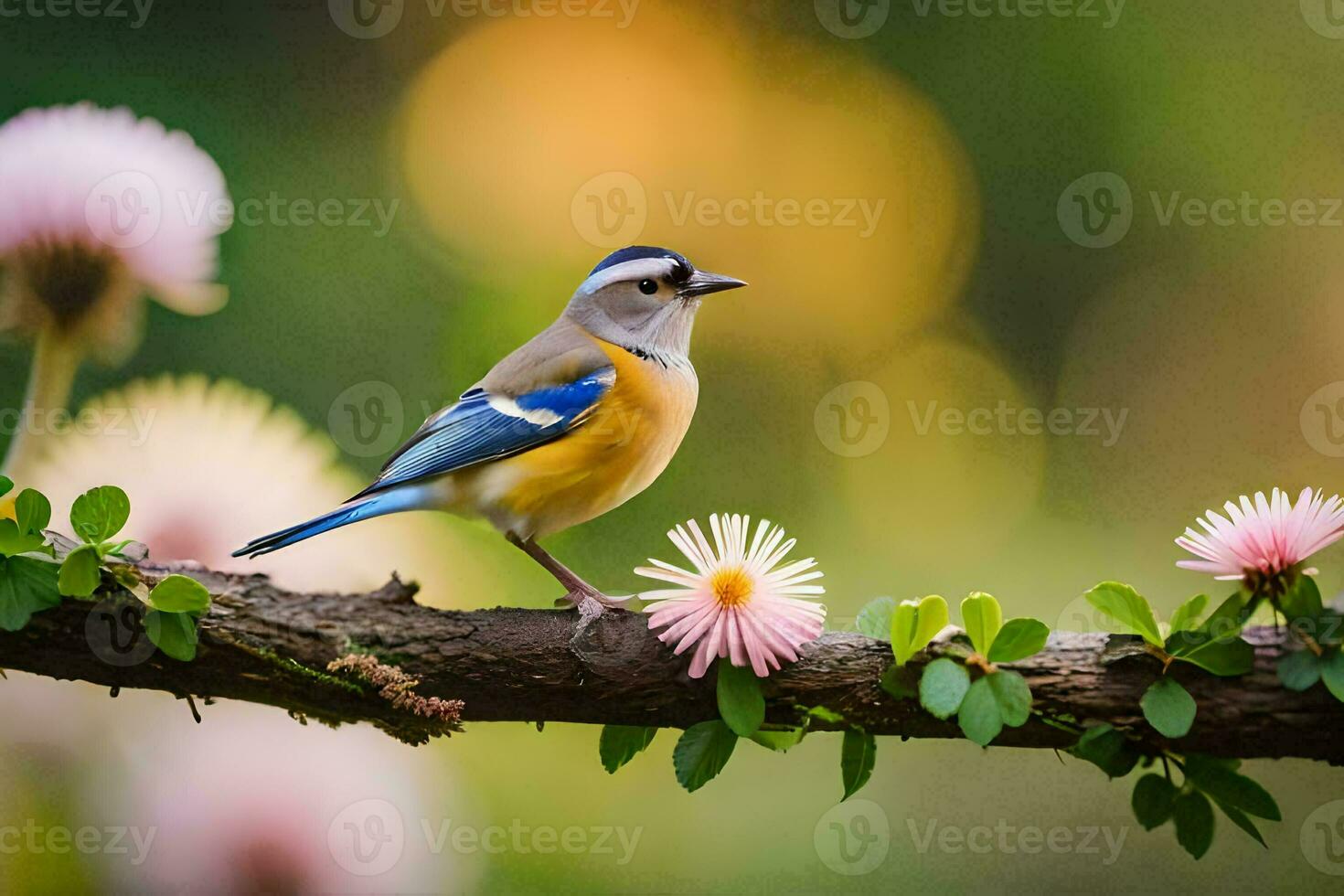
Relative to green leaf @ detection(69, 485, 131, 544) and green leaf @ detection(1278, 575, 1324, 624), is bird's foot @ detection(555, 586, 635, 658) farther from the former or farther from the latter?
green leaf @ detection(1278, 575, 1324, 624)

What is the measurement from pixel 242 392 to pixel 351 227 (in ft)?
2.74

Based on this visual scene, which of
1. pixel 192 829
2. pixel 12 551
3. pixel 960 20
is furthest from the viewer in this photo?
pixel 960 20

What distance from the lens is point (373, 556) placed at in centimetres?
132

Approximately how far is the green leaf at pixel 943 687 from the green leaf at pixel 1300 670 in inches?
8.5

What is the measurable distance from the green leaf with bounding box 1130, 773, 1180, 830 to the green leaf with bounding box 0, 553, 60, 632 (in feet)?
2.60

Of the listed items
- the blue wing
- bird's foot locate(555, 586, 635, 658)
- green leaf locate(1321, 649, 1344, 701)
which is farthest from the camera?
the blue wing

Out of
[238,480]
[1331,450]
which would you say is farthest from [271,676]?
[1331,450]

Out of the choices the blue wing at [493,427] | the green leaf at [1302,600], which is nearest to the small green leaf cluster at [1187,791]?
the green leaf at [1302,600]

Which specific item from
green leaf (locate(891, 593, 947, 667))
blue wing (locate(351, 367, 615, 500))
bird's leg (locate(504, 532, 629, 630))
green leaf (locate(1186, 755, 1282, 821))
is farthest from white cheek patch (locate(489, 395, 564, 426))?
green leaf (locate(1186, 755, 1282, 821))

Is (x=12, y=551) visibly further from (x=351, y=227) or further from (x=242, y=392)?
(x=351, y=227)

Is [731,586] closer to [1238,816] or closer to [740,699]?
[740,699]

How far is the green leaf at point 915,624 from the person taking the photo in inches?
38.1

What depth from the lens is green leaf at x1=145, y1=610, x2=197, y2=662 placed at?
3.22 feet

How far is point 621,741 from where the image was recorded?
1.05m
